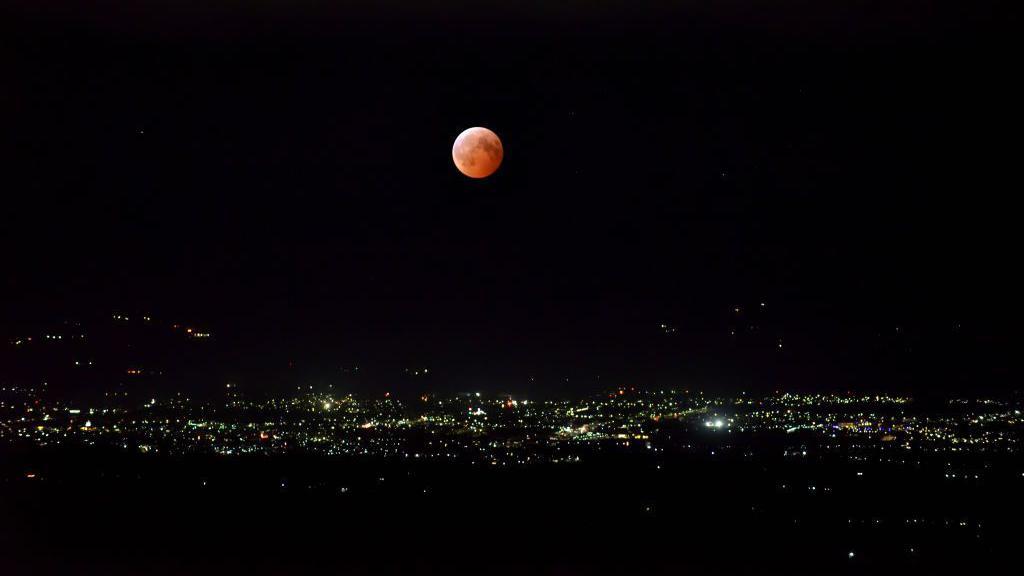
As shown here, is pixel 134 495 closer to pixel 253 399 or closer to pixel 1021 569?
pixel 1021 569

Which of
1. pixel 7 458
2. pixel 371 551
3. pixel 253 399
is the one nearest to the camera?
pixel 371 551

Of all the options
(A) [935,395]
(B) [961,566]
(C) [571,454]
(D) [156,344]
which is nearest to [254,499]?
(C) [571,454]

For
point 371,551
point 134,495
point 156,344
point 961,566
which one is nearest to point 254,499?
point 134,495

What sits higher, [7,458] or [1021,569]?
[7,458]

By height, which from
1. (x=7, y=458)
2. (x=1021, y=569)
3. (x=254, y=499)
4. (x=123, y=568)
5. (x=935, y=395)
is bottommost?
(x=1021, y=569)

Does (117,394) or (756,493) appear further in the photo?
(117,394)

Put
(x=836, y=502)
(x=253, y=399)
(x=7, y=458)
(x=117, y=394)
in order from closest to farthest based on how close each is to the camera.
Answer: (x=836, y=502)
(x=7, y=458)
(x=117, y=394)
(x=253, y=399)
